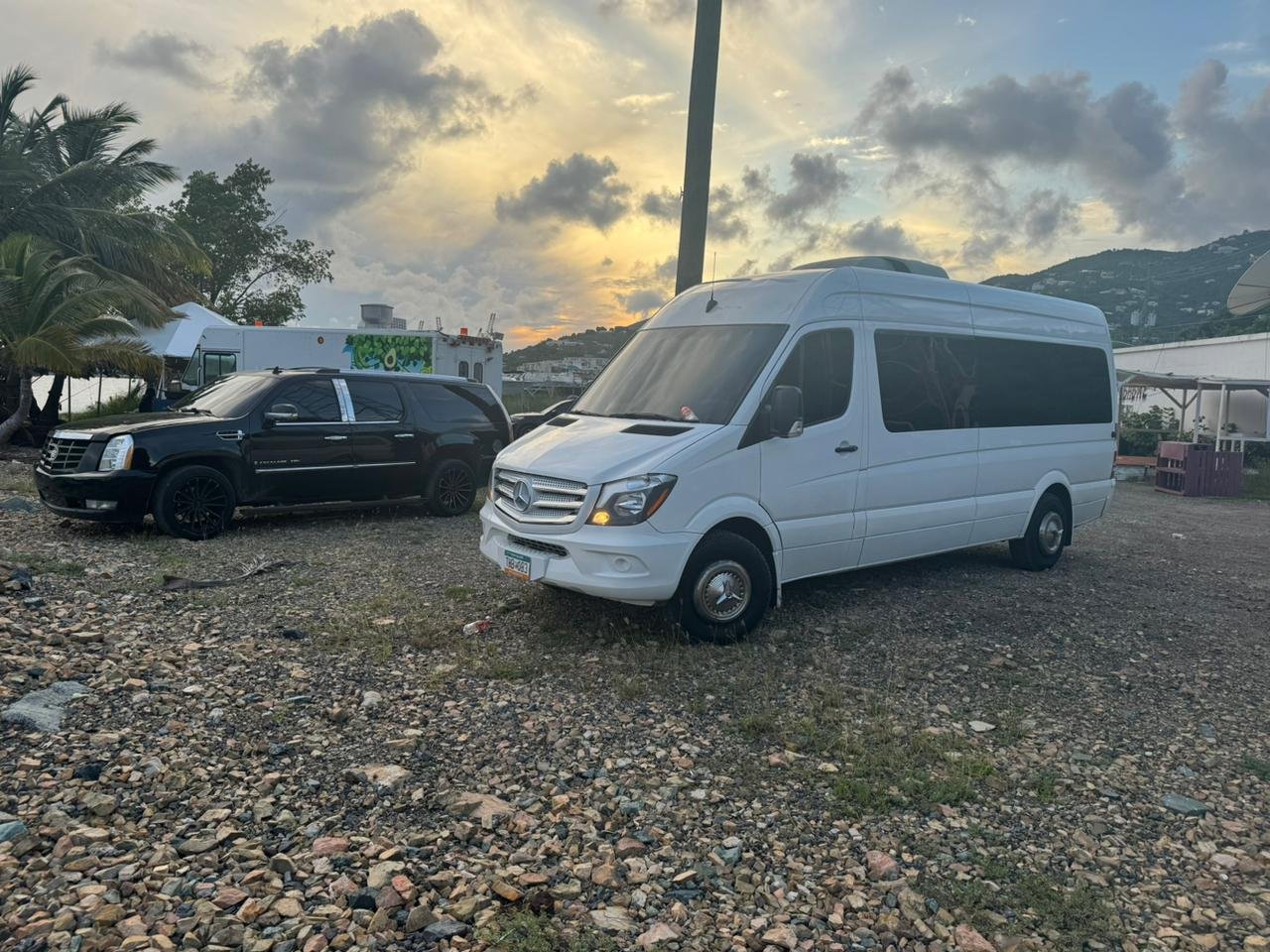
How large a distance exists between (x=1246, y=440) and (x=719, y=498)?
21.5 m

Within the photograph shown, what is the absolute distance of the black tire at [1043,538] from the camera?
852 cm

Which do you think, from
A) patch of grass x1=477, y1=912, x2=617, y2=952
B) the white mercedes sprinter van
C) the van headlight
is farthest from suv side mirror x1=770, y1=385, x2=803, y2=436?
patch of grass x1=477, y1=912, x2=617, y2=952

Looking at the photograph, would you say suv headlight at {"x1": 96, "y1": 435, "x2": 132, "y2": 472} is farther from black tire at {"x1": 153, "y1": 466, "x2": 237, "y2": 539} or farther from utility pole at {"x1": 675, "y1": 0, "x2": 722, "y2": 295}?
utility pole at {"x1": 675, "y1": 0, "x2": 722, "y2": 295}

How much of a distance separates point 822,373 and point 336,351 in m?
15.4

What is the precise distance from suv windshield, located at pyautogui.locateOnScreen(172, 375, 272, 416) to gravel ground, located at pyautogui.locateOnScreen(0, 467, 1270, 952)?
260 centimetres

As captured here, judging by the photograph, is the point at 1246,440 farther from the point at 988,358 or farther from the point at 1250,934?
the point at 1250,934

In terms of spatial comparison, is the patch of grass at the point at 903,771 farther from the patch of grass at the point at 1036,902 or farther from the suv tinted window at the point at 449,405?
the suv tinted window at the point at 449,405

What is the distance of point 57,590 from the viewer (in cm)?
633

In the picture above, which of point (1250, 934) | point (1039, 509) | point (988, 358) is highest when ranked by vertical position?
point (988, 358)

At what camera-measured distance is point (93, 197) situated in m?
23.3

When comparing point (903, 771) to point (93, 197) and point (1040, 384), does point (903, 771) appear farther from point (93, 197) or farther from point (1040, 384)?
point (93, 197)

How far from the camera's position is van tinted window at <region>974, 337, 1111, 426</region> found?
7852 mm

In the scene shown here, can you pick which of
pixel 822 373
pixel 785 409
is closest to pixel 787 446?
pixel 785 409

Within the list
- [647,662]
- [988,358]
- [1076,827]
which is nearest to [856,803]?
[1076,827]
